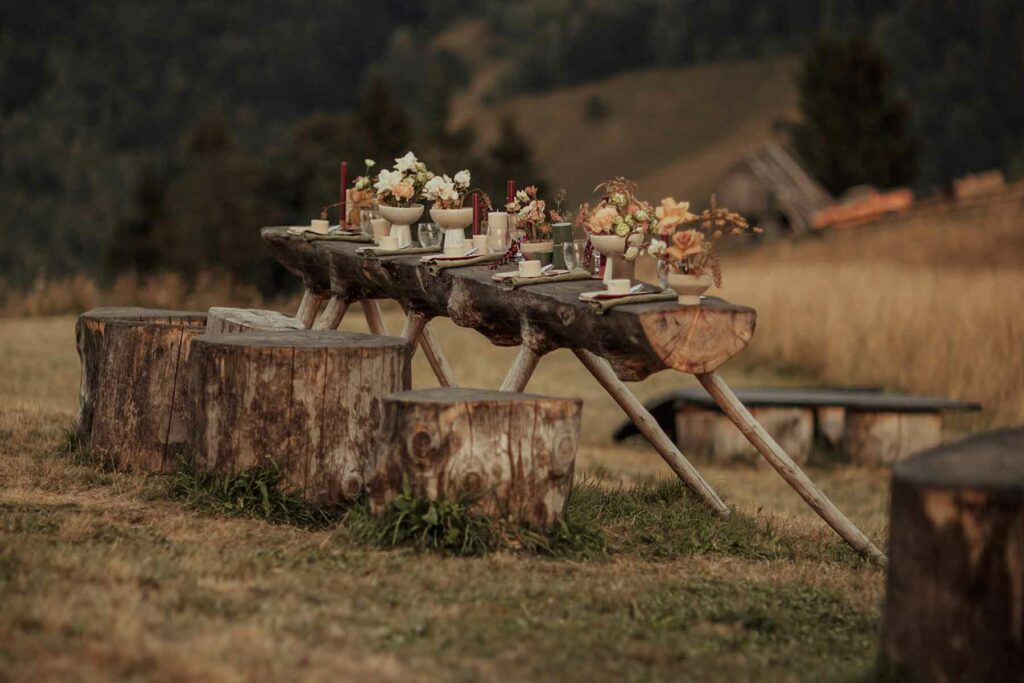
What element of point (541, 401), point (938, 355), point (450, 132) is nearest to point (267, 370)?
point (541, 401)

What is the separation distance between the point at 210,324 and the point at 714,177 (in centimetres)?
6275

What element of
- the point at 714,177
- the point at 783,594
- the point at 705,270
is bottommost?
the point at 783,594

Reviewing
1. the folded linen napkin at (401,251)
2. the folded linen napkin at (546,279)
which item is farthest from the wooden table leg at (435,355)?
the folded linen napkin at (546,279)

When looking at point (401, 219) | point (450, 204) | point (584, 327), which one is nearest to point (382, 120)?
point (401, 219)

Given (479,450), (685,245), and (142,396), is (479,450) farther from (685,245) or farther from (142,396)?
(142,396)

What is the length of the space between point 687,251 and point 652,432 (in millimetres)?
1356

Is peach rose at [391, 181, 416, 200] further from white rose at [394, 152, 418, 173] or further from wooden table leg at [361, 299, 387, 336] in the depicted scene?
wooden table leg at [361, 299, 387, 336]

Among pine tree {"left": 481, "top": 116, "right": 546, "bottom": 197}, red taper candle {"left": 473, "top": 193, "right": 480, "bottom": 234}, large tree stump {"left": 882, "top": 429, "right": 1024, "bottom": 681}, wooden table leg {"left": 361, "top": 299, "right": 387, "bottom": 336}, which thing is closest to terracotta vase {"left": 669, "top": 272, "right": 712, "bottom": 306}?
large tree stump {"left": 882, "top": 429, "right": 1024, "bottom": 681}

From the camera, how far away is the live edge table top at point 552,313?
5711mm

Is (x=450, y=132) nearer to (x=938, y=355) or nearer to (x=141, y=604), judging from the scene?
(x=938, y=355)

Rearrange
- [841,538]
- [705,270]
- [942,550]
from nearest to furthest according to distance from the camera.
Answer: [942,550]
[705,270]
[841,538]

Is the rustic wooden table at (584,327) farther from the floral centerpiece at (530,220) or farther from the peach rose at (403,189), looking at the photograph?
the peach rose at (403,189)

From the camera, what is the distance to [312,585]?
16.8 ft

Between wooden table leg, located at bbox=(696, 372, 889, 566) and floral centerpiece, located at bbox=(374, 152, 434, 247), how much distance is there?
2360 mm
